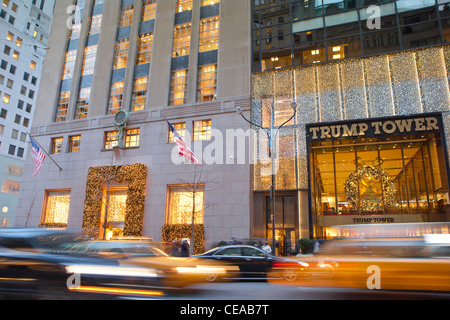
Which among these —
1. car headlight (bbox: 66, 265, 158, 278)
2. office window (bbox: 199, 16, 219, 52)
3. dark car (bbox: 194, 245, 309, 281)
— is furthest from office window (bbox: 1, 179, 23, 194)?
car headlight (bbox: 66, 265, 158, 278)

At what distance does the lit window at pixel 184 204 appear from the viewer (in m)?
24.8

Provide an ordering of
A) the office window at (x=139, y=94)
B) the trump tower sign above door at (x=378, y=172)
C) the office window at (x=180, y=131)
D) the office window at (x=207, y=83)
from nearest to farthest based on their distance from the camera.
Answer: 1. the trump tower sign above door at (x=378, y=172)
2. the office window at (x=180, y=131)
3. the office window at (x=207, y=83)
4. the office window at (x=139, y=94)

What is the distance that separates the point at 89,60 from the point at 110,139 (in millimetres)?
9681

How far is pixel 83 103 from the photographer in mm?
30891

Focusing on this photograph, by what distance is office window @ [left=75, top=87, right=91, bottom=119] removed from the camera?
30550 millimetres

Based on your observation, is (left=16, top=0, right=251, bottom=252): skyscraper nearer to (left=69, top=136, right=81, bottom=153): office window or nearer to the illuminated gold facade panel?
(left=69, top=136, right=81, bottom=153): office window

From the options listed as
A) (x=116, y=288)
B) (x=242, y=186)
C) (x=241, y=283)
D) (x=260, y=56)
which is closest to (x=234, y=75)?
(x=260, y=56)

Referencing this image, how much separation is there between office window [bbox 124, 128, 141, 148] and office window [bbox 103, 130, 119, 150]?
0.93 metres

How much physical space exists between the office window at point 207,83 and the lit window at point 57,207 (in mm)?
15623

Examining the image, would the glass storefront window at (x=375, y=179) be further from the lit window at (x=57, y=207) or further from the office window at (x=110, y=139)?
the lit window at (x=57, y=207)

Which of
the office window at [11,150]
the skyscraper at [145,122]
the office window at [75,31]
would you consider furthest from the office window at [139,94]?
the office window at [11,150]

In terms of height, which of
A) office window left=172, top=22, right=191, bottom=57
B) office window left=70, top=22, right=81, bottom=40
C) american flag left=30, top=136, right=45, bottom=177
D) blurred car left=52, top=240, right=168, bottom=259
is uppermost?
office window left=70, top=22, right=81, bottom=40

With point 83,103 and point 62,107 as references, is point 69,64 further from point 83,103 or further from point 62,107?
point 83,103

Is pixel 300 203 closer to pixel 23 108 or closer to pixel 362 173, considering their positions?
pixel 362 173
